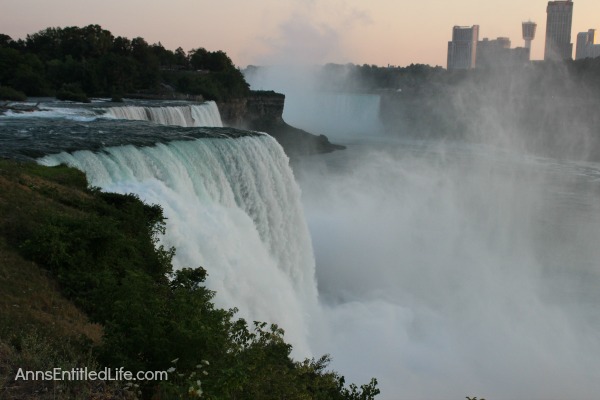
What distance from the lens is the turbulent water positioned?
12922mm

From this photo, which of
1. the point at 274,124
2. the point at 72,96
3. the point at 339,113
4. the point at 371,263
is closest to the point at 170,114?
the point at 72,96

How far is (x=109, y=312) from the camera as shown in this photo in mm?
7062

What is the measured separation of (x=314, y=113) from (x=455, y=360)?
70.3 metres

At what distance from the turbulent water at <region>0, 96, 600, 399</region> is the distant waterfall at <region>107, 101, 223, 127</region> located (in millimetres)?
1761

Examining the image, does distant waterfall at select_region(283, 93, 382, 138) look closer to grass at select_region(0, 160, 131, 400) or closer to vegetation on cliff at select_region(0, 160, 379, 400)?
grass at select_region(0, 160, 131, 400)

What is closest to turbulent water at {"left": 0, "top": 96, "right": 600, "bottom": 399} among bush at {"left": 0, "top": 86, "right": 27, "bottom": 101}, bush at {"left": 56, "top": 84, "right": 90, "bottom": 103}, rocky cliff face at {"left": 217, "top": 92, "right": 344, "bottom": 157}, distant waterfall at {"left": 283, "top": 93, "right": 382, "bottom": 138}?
bush at {"left": 0, "top": 86, "right": 27, "bottom": 101}

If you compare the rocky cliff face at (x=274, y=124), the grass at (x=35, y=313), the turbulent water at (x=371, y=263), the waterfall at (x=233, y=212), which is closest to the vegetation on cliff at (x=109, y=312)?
the grass at (x=35, y=313)

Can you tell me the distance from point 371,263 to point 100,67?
23321 mm

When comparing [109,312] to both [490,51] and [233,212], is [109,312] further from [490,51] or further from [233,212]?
[490,51]

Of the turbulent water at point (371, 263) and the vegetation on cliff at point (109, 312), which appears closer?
the vegetation on cliff at point (109, 312)

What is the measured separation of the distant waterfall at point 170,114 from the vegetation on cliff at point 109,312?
13.8m

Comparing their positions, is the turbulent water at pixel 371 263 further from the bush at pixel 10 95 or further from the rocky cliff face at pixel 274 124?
the rocky cliff face at pixel 274 124

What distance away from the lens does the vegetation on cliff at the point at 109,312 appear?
5242 mm

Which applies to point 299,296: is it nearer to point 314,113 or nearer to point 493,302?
point 493,302
